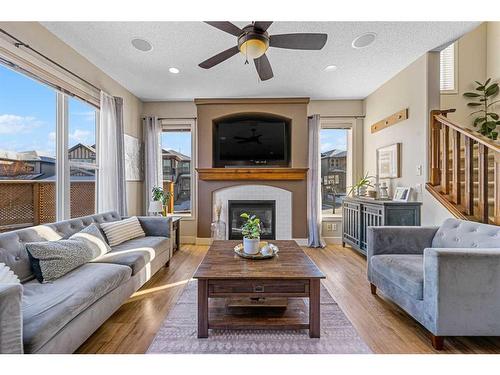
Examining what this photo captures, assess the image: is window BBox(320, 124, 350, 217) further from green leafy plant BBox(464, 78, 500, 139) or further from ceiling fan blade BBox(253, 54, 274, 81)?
ceiling fan blade BBox(253, 54, 274, 81)

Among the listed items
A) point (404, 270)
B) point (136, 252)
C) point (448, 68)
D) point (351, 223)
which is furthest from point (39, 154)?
point (448, 68)

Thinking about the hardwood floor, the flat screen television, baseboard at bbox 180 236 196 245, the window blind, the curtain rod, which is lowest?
the hardwood floor

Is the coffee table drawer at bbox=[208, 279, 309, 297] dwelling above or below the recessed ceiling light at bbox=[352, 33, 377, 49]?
below

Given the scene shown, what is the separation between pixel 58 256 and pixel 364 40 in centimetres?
363

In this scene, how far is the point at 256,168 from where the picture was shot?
4785 millimetres

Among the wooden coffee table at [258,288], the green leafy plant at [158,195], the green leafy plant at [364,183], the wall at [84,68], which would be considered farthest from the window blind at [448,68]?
the wall at [84,68]

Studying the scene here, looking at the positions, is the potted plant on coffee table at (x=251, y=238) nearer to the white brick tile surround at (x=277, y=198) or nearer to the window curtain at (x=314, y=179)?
the white brick tile surround at (x=277, y=198)

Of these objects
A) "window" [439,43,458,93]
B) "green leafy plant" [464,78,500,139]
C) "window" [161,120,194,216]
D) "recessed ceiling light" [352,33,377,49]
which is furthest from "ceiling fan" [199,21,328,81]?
"green leafy plant" [464,78,500,139]

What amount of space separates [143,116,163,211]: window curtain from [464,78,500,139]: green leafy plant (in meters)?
5.27

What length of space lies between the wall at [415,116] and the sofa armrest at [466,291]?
54.6 inches

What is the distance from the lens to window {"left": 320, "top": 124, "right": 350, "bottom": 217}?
16.9 ft

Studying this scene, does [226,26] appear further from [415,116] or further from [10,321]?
[415,116]

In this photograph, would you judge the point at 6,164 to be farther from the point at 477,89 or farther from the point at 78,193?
the point at 477,89
